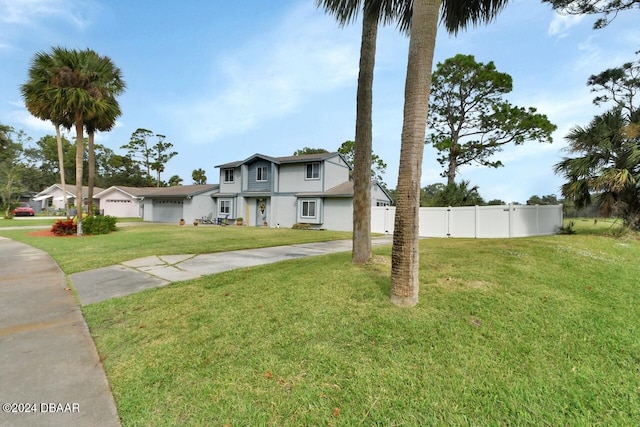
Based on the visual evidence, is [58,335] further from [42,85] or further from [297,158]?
[297,158]

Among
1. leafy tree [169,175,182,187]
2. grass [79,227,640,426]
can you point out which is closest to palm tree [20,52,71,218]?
grass [79,227,640,426]

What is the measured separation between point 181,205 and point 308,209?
44.2 feet

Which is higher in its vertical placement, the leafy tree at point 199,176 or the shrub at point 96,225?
the leafy tree at point 199,176

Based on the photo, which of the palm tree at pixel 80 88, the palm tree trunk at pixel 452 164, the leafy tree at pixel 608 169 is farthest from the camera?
the palm tree trunk at pixel 452 164

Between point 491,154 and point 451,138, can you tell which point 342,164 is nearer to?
point 451,138

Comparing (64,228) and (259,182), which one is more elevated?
(259,182)

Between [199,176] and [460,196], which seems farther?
[199,176]

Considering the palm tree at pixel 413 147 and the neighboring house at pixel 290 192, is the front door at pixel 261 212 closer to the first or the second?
the neighboring house at pixel 290 192

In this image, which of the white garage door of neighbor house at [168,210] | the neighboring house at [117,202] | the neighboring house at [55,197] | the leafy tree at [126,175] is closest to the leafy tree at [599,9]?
the white garage door of neighbor house at [168,210]

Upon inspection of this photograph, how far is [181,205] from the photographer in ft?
88.0

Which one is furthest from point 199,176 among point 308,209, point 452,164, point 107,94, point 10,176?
point 452,164

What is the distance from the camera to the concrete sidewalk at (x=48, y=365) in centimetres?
222

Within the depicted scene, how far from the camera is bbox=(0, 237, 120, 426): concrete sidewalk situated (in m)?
2.22

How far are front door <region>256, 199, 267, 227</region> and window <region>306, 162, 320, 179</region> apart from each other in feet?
15.0
